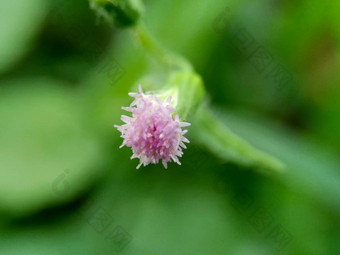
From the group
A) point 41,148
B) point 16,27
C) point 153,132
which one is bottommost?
point 41,148

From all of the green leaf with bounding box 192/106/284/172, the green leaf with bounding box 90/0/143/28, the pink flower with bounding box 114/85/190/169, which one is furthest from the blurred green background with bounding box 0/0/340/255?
the pink flower with bounding box 114/85/190/169

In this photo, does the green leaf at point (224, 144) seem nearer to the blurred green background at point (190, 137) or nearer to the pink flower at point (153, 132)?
the blurred green background at point (190, 137)

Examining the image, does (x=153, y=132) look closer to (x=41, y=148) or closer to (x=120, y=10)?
(x=120, y=10)

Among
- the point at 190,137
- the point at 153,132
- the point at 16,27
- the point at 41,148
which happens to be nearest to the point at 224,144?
the point at 190,137

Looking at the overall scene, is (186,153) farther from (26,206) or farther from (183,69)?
(26,206)

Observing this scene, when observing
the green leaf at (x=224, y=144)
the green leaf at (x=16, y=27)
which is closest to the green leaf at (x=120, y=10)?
the green leaf at (x=224, y=144)

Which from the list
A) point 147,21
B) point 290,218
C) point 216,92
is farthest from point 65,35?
point 290,218
